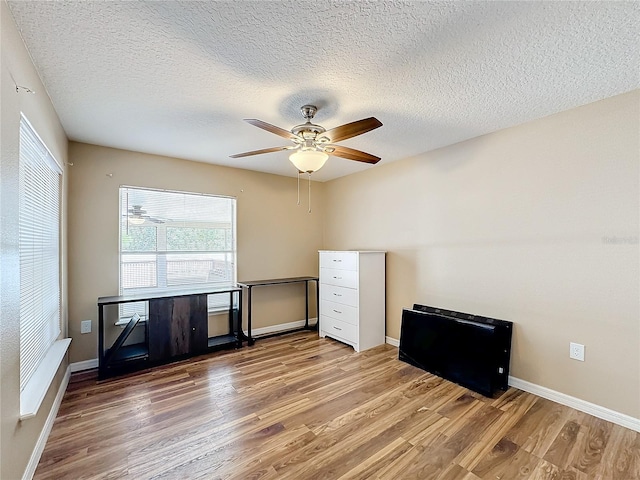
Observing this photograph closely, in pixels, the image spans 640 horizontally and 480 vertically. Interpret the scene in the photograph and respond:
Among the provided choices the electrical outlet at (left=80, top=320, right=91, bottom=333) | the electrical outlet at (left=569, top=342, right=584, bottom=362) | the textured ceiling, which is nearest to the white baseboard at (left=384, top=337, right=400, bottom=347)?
the electrical outlet at (left=569, top=342, right=584, bottom=362)

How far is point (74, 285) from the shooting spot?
122 inches

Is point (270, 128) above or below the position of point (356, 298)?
above

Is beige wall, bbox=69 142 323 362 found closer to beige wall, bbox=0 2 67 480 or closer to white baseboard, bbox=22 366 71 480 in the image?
white baseboard, bbox=22 366 71 480

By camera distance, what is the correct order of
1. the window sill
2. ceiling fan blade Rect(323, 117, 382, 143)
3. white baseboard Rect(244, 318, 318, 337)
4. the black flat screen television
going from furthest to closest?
white baseboard Rect(244, 318, 318, 337) → the black flat screen television → ceiling fan blade Rect(323, 117, 382, 143) → the window sill

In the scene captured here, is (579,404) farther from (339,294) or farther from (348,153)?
(348,153)

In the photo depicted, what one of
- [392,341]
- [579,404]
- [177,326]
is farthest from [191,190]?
[579,404]

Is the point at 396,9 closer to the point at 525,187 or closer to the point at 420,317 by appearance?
the point at 525,187

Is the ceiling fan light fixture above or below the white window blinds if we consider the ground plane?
above

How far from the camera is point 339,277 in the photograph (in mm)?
3969

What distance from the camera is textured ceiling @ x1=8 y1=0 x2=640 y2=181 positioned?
1413mm

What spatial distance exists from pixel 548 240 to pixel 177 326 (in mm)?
3751

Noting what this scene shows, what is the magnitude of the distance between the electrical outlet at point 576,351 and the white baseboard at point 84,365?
178 inches

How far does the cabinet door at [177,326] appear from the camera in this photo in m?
3.21

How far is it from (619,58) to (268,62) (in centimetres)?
206
